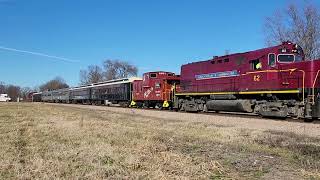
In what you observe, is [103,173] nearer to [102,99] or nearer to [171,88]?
[171,88]

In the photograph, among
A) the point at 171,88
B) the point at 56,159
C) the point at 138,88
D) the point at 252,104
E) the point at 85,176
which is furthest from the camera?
the point at 138,88

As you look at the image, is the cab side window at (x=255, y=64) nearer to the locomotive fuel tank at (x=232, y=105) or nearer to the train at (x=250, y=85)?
the train at (x=250, y=85)

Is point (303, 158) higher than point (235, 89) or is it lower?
lower

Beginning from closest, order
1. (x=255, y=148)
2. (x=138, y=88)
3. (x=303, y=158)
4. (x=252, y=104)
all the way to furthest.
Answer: (x=303, y=158) < (x=255, y=148) < (x=252, y=104) < (x=138, y=88)

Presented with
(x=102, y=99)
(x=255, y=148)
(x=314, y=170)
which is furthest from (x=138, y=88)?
(x=314, y=170)

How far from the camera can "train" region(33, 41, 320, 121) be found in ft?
66.8

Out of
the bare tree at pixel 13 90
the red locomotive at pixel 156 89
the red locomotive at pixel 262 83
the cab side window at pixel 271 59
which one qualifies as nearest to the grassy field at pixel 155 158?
the red locomotive at pixel 262 83

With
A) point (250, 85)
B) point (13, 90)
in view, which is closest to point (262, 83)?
point (250, 85)

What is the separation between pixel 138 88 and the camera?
141ft

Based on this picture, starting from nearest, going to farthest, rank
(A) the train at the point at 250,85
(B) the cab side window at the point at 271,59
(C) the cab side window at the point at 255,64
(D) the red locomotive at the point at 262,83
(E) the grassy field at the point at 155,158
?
1. (E) the grassy field at the point at 155,158
2. (D) the red locomotive at the point at 262,83
3. (A) the train at the point at 250,85
4. (B) the cab side window at the point at 271,59
5. (C) the cab side window at the point at 255,64

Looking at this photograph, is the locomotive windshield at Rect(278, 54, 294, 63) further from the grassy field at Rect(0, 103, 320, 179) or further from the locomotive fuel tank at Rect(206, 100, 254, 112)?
the grassy field at Rect(0, 103, 320, 179)

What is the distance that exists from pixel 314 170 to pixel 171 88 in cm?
2941

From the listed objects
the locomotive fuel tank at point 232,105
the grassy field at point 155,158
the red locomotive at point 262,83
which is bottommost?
the grassy field at point 155,158

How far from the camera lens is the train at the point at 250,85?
2035 centimetres
